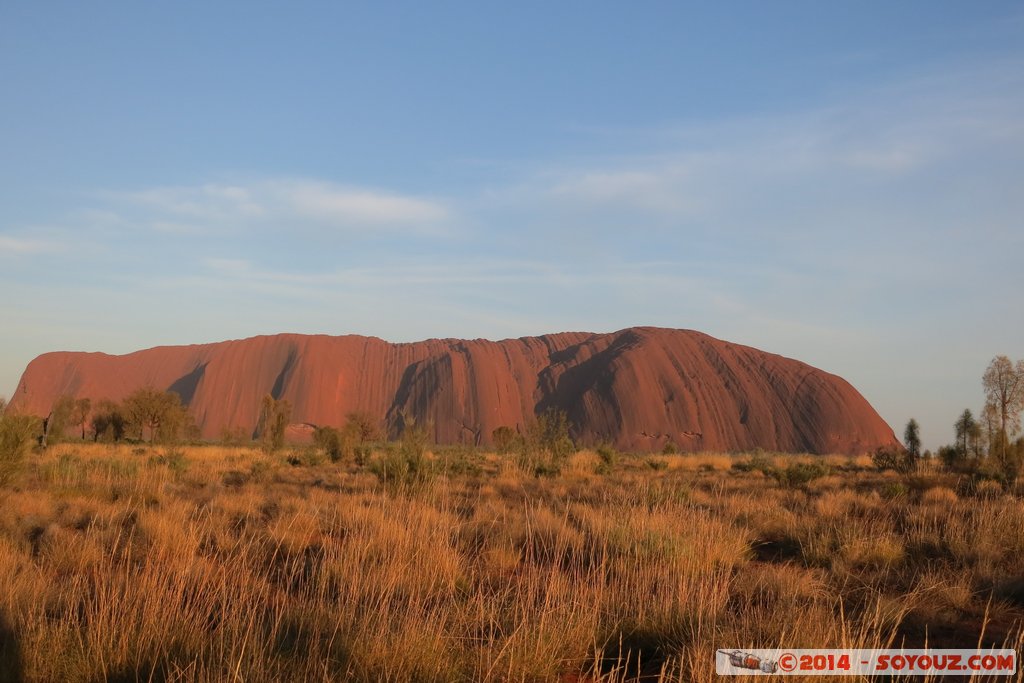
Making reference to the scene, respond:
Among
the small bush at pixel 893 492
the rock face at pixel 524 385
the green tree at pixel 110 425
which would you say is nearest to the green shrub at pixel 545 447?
the small bush at pixel 893 492

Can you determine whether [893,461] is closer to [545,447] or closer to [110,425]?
[545,447]

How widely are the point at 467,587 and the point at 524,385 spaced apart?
280 feet

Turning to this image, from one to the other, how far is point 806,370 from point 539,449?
76171 millimetres

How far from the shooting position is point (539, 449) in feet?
59.1

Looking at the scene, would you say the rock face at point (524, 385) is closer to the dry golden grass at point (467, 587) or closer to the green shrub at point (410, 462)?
the green shrub at point (410, 462)

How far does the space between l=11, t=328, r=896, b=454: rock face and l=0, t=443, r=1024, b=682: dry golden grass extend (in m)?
65.2

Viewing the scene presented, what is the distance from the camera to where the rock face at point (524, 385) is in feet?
254

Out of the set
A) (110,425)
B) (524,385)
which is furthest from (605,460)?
(524,385)

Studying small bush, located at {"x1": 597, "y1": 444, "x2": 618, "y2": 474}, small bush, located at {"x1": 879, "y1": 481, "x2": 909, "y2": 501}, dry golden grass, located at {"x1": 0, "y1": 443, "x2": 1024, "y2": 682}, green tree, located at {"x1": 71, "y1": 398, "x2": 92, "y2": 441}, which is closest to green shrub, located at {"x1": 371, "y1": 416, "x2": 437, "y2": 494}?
dry golden grass, located at {"x1": 0, "y1": 443, "x2": 1024, "y2": 682}

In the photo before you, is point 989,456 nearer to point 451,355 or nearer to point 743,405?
point 743,405

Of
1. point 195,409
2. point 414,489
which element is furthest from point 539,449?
point 195,409

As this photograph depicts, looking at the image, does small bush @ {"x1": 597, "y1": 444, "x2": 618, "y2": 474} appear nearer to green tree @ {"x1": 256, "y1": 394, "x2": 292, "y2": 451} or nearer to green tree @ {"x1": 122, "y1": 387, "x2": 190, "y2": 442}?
green tree @ {"x1": 256, "y1": 394, "x2": 292, "y2": 451}

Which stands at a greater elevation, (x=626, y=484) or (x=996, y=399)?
(x=996, y=399)

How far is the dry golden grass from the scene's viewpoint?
3.74 metres
